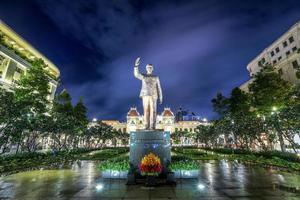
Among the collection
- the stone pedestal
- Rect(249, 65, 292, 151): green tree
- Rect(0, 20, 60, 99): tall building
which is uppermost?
Rect(0, 20, 60, 99): tall building

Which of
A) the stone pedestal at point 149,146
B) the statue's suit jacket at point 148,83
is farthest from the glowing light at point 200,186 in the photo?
the statue's suit jacket at point 148,83

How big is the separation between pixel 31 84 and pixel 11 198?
2296cm

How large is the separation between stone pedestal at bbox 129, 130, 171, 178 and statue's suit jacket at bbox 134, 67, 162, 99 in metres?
2.39

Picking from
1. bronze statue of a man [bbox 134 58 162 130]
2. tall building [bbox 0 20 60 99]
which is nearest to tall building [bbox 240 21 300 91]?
bronze statue of a man [bbox 134 58 162 130]

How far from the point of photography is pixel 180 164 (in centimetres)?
988

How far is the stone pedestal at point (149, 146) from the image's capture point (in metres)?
9.68

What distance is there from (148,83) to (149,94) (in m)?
0.72

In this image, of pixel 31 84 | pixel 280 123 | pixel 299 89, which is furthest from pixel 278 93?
pixel 31 84

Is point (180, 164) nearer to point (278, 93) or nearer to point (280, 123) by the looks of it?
point (280, 123)

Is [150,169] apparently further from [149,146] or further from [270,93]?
[270,93]

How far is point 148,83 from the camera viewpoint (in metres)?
11.1

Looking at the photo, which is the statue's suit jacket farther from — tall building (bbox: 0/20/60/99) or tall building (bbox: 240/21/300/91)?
tall building (bbox: 240/21/300/91)

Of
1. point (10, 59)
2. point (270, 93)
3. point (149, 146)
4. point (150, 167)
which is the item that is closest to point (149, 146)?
point (149, 146)

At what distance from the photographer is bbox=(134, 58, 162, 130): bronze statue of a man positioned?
10820 mm
